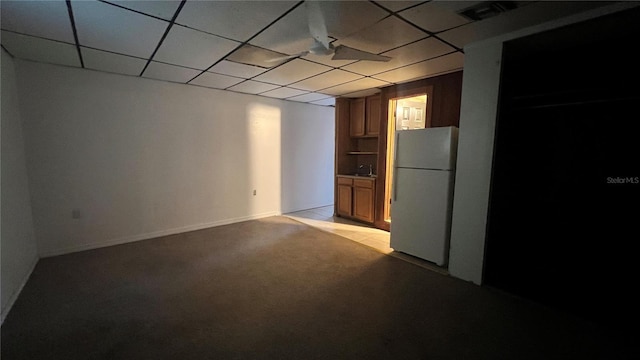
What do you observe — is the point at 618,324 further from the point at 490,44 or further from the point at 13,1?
the point at 13,1

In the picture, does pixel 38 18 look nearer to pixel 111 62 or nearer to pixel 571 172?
pixel 111 62

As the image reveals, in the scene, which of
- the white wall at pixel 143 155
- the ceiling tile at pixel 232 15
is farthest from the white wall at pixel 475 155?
the white wall at pixel 143 155

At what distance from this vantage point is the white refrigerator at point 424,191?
9.68 feet

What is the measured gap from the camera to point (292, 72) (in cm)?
347

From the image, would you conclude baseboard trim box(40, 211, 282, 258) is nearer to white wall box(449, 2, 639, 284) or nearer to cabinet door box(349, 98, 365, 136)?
cabinet door box(349, 98, 365, 136)

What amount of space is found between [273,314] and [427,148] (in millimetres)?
2389

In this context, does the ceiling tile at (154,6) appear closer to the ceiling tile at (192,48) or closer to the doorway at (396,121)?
the ceiling tile at (192,48)

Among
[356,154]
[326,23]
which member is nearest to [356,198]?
[356,154]

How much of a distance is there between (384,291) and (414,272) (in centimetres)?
60

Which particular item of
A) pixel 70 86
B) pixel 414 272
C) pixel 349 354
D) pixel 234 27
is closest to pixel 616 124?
pixel 414 272

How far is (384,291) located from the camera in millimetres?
2557

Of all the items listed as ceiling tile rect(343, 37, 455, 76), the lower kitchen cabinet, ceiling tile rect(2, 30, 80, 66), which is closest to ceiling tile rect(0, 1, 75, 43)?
ceiling tile rect(2, 30, 80, 66)

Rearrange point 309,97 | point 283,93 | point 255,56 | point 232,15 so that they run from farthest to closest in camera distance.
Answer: point 309,97 < point 283,93 < point 255,56 < point 232,15

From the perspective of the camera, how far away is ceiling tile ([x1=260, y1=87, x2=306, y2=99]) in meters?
4.52
